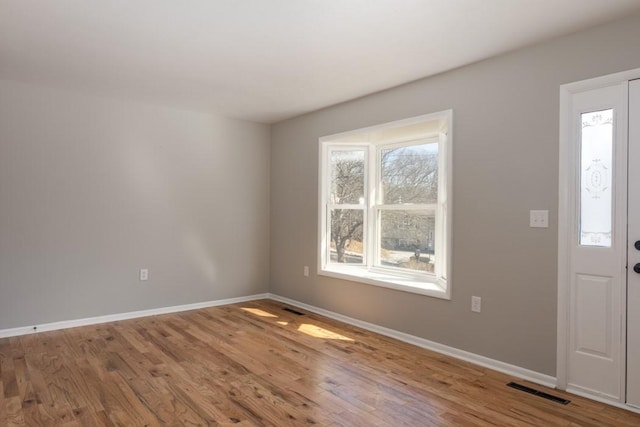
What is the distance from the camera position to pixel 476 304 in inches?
123

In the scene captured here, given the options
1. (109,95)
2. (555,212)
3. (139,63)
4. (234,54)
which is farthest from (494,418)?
(109,95)

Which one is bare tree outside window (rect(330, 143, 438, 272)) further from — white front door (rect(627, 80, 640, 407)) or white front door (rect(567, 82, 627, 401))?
white front door (rect(627, 80, 640, 407))

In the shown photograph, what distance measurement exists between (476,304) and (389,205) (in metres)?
1.49

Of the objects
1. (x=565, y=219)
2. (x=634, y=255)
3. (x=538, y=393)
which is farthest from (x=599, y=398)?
(x=565, y=219)

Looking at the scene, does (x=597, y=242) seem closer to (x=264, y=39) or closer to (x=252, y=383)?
(x=252, y=383)

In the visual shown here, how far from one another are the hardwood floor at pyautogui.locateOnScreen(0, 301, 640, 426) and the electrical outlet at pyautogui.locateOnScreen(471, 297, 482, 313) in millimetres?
431

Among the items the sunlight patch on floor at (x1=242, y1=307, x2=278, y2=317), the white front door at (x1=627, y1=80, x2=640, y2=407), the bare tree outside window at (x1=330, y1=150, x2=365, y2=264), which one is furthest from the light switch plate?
the sunlight patch on floor at (x1=242, y1=307, x2=278, y2=317)

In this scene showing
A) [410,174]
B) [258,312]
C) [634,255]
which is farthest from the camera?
[258,312]

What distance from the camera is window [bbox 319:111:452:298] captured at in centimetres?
384

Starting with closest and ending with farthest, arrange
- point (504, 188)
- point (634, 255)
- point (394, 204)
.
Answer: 1. point (634, 255)
2. point (504, 188)
3. point (394, 204)

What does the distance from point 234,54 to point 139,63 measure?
0.83 meters

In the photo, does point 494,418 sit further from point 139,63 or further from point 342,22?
point 139,63

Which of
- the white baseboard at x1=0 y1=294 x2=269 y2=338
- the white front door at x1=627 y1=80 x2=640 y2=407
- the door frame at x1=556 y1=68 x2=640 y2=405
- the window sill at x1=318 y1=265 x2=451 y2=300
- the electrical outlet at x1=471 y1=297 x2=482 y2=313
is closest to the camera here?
the white front door at x1=627 y1=80 x2=640 y2=407

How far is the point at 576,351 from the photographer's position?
2.61 m
